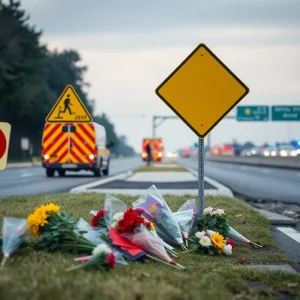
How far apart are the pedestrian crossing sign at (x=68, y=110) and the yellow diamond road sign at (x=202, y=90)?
25.8 ft

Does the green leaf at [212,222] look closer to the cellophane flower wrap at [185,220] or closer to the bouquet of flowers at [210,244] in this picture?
the cellophane flower wrap at [185,220]

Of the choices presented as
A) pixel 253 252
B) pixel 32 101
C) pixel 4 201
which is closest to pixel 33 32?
pixel 32 101

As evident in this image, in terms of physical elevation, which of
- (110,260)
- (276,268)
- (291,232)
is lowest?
(291,232)

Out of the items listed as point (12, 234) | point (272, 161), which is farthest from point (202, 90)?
point (272, 161)

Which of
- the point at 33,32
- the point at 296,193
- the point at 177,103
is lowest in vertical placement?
the point at 296,193

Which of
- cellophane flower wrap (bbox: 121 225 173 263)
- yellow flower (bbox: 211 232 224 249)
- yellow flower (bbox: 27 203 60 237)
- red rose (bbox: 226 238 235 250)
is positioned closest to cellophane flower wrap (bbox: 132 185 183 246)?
yellow flower (bbox: 211 232 224 249)

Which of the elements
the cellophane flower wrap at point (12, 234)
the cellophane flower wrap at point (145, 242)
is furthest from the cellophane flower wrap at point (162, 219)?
the cellophane flower wrap at point (12, 234)

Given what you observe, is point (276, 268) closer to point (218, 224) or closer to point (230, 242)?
point (230, 242)

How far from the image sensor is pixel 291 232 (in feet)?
35.2

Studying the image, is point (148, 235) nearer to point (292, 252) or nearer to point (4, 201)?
point (292, 252)

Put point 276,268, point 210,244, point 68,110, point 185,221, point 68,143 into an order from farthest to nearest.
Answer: point 68,143, point 68,110, point 185,221, point 210,244, point 276,268

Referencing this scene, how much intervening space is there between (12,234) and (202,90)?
3.98 meters

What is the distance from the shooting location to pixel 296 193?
837 inches

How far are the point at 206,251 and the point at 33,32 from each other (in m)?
70.6
